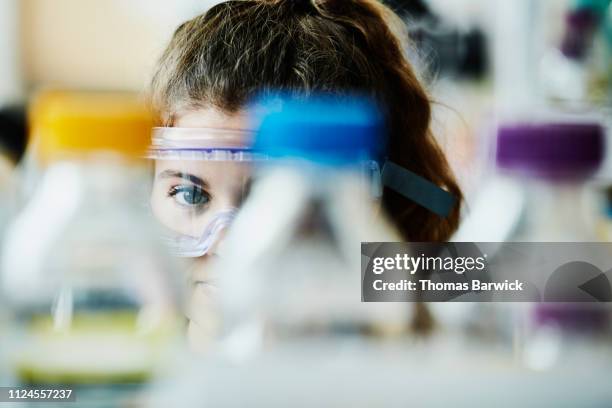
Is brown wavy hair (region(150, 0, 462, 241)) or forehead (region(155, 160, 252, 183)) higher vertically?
brown wavy hair (region(150, 0, 462, 241))

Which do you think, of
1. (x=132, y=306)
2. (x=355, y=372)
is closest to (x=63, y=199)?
(x=132, y=306)

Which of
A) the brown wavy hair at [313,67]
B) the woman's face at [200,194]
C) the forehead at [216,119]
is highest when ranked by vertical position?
the brown wavy hair at [313,67]

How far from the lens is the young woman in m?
0.55

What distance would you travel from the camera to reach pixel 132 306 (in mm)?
509

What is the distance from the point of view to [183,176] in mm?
550

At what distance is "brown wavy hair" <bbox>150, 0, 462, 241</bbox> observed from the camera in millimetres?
563

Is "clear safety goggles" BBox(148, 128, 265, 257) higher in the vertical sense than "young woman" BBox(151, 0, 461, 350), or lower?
lower

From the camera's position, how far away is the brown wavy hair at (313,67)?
1.85 ft

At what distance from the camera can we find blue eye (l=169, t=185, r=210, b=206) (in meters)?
0.55

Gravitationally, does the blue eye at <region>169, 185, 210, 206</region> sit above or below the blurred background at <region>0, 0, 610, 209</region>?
below

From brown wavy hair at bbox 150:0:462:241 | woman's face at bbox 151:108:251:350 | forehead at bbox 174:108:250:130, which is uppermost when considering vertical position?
brown wavy hair at bbox 150:0:462:241

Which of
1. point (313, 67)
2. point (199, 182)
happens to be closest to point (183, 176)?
point (199, 182)

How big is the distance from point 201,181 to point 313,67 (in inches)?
4.6

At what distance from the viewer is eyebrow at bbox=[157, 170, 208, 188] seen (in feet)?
1.79
